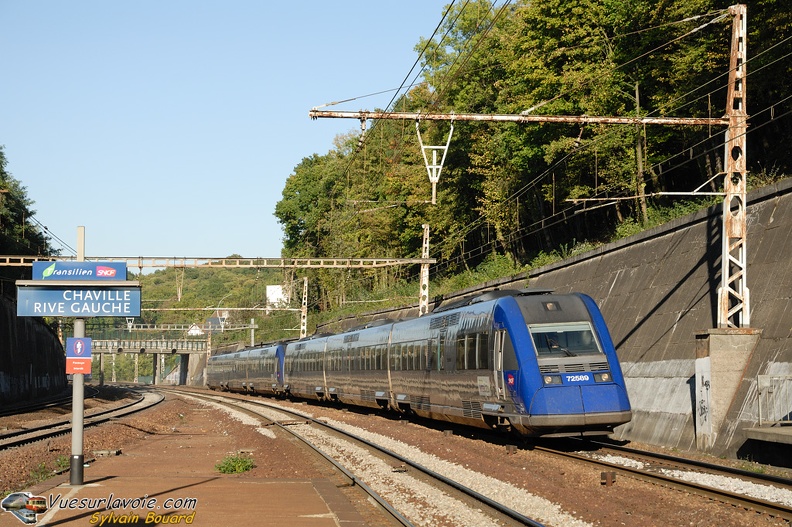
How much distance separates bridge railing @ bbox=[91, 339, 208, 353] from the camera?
379 ft

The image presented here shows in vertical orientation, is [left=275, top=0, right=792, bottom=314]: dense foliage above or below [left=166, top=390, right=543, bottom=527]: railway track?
above

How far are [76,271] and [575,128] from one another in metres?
32.9

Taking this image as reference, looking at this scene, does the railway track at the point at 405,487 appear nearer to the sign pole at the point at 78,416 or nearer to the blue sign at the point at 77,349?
the sign pole at the point at 78,416

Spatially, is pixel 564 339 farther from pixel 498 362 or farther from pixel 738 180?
pixel 738 180

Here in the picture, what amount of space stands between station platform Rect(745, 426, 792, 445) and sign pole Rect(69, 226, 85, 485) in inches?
446

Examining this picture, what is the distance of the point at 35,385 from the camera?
68250 millimetres

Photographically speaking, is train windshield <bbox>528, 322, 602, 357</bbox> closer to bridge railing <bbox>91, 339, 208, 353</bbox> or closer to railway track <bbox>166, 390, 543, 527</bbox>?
railway track <bbox>166, 390, 543, 527</bbox>

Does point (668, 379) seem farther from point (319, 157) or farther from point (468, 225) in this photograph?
point (319, 157)

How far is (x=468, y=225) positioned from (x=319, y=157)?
58.4 m

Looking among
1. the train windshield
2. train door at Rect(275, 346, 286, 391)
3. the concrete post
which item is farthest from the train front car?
train door at Rect(275, 346, 286, 391)

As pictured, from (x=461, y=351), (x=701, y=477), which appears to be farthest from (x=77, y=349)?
(x=701, y=477)

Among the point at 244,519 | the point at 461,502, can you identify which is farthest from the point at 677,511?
the point at 244,519

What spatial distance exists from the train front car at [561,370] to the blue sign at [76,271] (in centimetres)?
813

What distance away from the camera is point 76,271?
16.4 m
